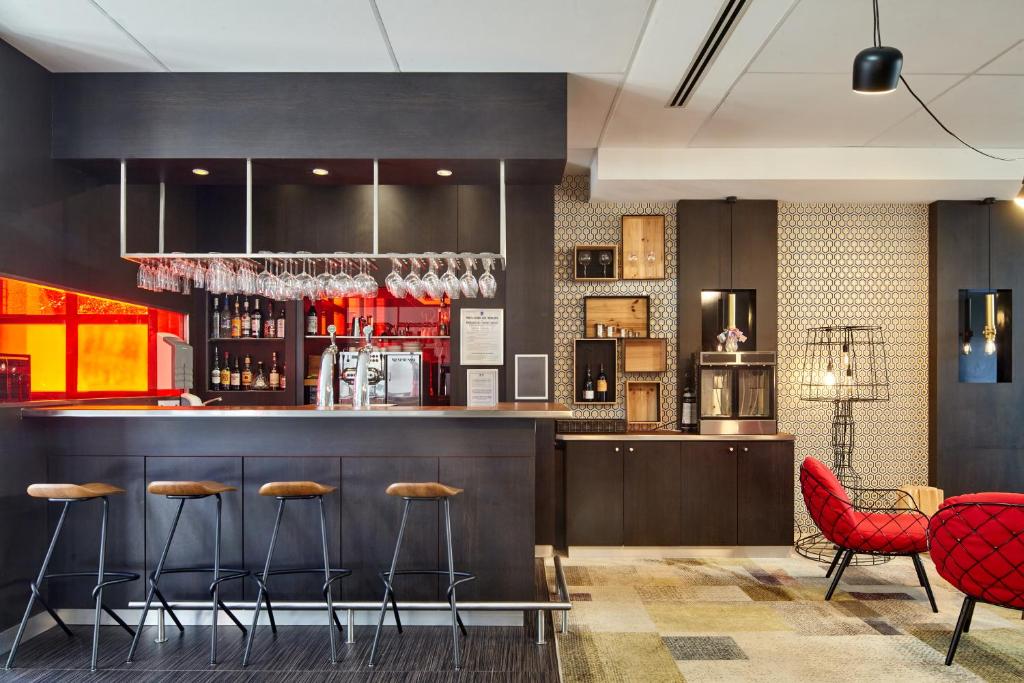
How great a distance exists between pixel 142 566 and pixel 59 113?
272 centimetres

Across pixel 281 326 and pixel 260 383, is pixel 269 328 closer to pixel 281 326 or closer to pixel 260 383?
pixel 281 326

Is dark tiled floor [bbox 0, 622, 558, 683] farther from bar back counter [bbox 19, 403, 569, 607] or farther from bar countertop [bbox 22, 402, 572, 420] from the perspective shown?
bar countertop [bbox 22, 402, 572, 420]

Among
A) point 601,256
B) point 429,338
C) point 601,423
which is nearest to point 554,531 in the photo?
point 601,423

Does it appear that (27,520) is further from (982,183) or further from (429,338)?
(982,183)

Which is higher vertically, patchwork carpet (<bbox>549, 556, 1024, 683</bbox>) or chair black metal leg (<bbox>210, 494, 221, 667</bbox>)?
chair black metal leg (<bbox>210, 494, 221, 667</bbox>)

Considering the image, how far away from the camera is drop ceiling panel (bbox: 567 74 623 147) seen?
461 centimetres

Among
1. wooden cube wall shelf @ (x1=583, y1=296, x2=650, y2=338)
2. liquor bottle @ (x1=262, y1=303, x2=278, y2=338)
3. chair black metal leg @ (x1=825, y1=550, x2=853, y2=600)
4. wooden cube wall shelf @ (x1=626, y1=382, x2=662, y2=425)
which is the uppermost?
wooden cube wall shelf @ (x1=583, y1=296, x2=650, y2=338)

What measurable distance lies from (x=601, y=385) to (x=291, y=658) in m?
3.67

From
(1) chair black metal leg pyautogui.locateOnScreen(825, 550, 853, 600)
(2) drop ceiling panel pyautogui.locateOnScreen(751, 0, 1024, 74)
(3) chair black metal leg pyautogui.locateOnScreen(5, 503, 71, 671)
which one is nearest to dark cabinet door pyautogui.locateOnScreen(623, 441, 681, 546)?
(1) chair black metal leg pyautogui.locateOnScreen(825, 550, 853, 600)

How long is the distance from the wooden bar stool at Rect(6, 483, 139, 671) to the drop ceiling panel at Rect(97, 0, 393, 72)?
7.85 feet

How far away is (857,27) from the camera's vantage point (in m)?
3.89

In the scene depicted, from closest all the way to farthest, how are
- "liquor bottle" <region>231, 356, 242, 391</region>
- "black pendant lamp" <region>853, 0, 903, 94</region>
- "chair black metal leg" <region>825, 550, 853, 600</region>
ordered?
"black pendant lamp" <region>853, 0, 903, 94</region>, "chair black metal leg" <region>825, 550, 853, 600</region>, "liquor bottle" <region>231, 356, 242, 391</region>

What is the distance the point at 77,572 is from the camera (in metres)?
4.34

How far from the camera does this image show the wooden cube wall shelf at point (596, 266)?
22.1 feet
